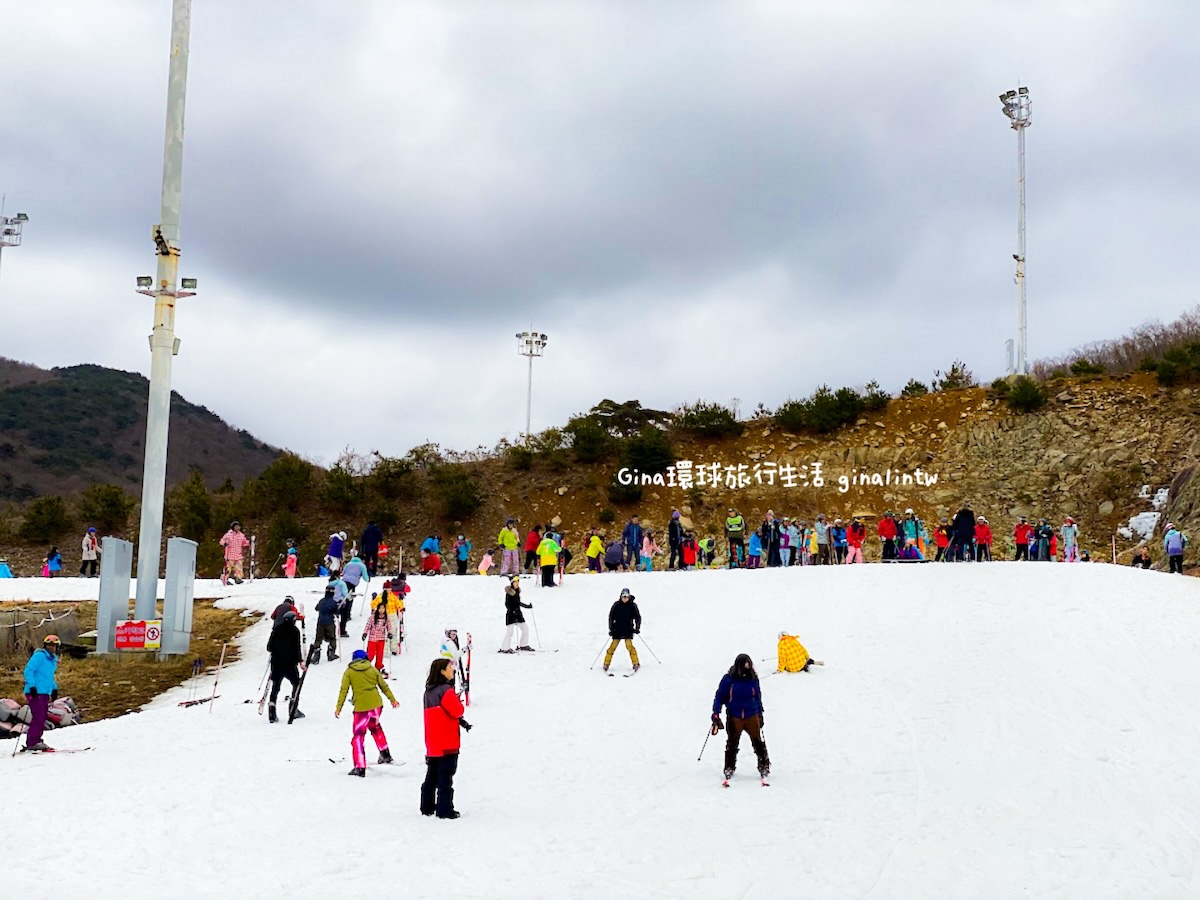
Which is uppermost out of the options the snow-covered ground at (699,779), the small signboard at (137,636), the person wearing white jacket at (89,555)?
the person wearing white jacket at (89,555)

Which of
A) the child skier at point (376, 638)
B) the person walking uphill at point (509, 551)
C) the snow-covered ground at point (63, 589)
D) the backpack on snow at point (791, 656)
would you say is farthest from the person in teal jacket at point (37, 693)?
the person walking uphill at point (509, 551)

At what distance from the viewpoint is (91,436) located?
430 ft

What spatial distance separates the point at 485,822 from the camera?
1186cm

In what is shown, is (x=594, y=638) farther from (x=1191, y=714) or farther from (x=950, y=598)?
(x=1191, y=714)

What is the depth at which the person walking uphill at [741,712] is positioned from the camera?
1384 centimetres

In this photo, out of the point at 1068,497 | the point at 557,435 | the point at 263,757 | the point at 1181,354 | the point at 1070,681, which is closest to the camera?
the point at 263,757

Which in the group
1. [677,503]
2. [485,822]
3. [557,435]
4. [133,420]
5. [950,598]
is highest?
[133,420]

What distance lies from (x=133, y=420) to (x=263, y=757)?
13665 cm

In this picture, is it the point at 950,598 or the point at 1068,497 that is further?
the point at 1068,497

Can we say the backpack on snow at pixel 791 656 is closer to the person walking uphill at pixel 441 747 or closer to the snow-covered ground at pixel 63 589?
the person walking uphill at pixel 441 747

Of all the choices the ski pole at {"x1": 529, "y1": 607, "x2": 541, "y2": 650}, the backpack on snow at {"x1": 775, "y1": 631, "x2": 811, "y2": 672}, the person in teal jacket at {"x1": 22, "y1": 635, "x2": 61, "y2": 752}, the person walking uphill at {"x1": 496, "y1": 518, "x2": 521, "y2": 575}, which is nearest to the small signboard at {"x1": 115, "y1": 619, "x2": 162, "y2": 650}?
the ski pole at {"x1": 529, "y1": 607, "x2": 541, "y2": 650}

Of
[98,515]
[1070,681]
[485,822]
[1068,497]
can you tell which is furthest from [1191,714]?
[98,515]

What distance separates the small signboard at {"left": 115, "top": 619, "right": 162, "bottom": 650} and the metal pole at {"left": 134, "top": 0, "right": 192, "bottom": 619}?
0.78 meters

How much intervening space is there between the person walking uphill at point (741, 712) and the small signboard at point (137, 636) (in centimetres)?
1472
